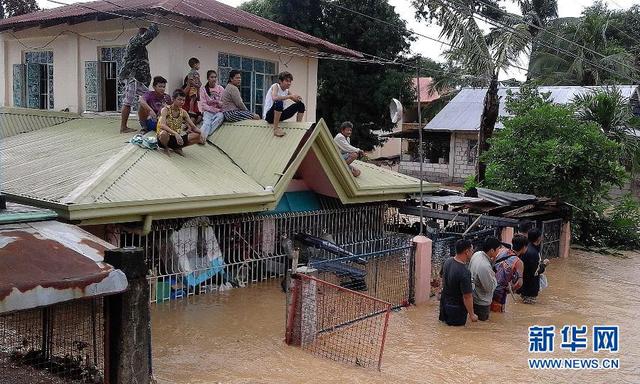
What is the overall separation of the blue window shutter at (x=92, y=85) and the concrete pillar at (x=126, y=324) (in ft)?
35.1

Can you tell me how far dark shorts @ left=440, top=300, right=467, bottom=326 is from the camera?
974 centimetres

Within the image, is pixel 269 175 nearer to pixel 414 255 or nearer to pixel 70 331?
pixel 414 255

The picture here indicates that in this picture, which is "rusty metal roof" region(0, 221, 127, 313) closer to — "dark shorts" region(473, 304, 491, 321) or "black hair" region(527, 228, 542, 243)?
"dark shorts" region(473, 304, 491, 321)

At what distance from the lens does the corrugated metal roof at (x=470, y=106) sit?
103ft

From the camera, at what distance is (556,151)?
1661cm

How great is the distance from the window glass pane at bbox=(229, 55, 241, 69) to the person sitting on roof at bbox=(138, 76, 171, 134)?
3.59m

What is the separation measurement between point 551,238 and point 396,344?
8.57m

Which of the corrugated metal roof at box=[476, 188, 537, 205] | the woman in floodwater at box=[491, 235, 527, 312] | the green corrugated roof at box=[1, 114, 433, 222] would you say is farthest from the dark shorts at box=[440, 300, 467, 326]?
the corrugated metal roof at box=[476, 188, 537, 205]

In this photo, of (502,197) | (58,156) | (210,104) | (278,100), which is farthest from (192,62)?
(502,197)

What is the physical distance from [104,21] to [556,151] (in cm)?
1211

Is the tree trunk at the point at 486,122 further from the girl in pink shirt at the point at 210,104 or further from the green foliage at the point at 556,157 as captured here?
the girl in pink shirt at the point at 210,104

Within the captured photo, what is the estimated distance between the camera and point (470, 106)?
3541 cm

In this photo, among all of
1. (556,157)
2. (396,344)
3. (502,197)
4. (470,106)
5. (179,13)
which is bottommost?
(396,344)

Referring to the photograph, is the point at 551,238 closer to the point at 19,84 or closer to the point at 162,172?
the point at 162,172
